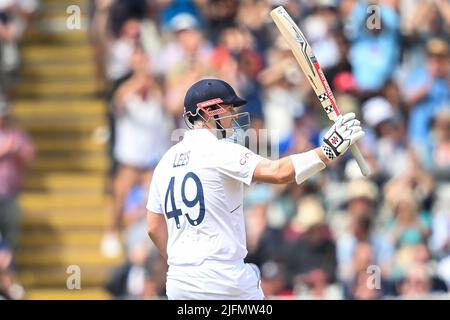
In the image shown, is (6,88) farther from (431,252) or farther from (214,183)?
(214,183)

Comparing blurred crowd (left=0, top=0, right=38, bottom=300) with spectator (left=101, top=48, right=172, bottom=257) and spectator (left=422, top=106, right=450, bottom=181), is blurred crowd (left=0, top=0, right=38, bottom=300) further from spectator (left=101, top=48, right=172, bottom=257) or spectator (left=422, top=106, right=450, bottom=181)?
spectator (left=422, top=106, right=450, bottom=181)

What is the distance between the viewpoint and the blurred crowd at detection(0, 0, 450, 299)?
12.8m

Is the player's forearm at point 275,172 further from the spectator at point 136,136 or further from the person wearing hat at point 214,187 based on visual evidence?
the spectator at point 136,136

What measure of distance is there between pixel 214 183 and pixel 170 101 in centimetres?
568

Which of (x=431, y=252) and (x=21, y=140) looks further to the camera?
(x=21, y=140)

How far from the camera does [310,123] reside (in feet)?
44.9

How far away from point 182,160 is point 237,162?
0.40 meters

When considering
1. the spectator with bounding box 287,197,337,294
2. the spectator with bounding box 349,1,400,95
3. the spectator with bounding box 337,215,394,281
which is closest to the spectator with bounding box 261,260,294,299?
the spectator with bounding box 287,197,337,294

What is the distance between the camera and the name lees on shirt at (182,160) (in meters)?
8.58

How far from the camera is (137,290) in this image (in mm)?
12914

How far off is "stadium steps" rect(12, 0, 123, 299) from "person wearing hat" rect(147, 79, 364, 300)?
499 centimetres

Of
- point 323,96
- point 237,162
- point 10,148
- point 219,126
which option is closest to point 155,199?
point 219,126

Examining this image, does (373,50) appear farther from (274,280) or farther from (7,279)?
(7,279)
